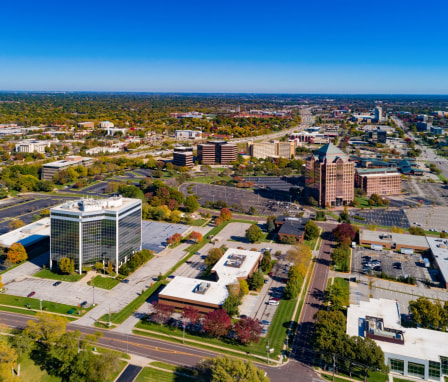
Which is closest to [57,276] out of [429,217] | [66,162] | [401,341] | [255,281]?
[255,281]

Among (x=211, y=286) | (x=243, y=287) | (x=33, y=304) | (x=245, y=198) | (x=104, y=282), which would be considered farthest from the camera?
(x=245, y=198)

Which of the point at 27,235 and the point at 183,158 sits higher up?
the point at 183,158

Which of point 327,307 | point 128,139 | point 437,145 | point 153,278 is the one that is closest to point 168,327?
point 153,278

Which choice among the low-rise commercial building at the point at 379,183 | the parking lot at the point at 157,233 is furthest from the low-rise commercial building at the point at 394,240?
the low-rise commercial building at the point at 379,183

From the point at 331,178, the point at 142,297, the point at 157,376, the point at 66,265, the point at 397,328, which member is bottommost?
A: the point at 157,376

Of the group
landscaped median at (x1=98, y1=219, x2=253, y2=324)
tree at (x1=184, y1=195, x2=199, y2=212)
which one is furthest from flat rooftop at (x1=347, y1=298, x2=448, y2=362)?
tree at (x1=184, y1=195, x2=199, y2=212)

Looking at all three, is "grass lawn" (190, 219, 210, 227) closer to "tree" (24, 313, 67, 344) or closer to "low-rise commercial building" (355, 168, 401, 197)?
"tree" (24, 313, 67, 344)

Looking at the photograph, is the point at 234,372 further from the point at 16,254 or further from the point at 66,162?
the point at 66,162
